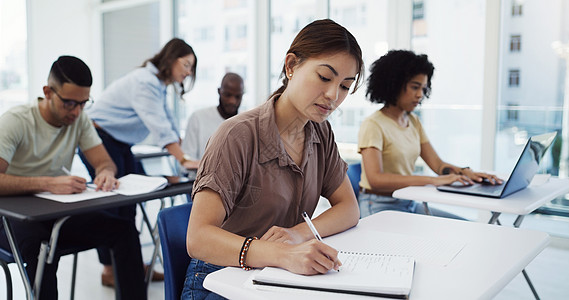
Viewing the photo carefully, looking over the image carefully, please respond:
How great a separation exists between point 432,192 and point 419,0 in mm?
2434

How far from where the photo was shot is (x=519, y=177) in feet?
6.40

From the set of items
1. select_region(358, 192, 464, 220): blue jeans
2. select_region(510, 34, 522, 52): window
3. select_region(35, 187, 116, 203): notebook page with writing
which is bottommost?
select_region(358, 192, 464, 220): blue jeans

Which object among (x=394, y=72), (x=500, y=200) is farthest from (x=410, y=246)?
(x=394, y=72)

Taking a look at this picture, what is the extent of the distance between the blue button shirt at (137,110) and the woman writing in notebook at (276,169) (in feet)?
5.41

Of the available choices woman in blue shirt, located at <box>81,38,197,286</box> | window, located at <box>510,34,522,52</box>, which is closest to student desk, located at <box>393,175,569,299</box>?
woman in blue shirt, located at <box>81,38,197,286</box>

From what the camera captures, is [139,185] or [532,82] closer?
[139,185]

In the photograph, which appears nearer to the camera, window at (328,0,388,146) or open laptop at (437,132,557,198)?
open laptop at (437,132,557,198)

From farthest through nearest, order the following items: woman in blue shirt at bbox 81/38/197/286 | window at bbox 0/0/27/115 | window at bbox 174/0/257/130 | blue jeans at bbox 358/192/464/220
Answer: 1. window at bbox 0/0/27/115
2. window at bbox 174/0/257/130
3. woman in blue shirt at bbox 81/38/197/286
4. blue jeans at bbox 358/192/464/220

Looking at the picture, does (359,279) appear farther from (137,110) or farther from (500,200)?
(137,110)

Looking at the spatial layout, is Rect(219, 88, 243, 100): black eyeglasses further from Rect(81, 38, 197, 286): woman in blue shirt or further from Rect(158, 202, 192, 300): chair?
Rect(158, 202, 192, 300): chair

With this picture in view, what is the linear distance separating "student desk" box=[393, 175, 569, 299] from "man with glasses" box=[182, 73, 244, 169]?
60.6 inches

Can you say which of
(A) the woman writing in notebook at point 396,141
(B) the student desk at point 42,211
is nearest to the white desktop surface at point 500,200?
(A) the woman writing in notebook at point 396,141

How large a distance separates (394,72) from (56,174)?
68.4 inches

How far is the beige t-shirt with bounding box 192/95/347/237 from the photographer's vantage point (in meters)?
1.26
